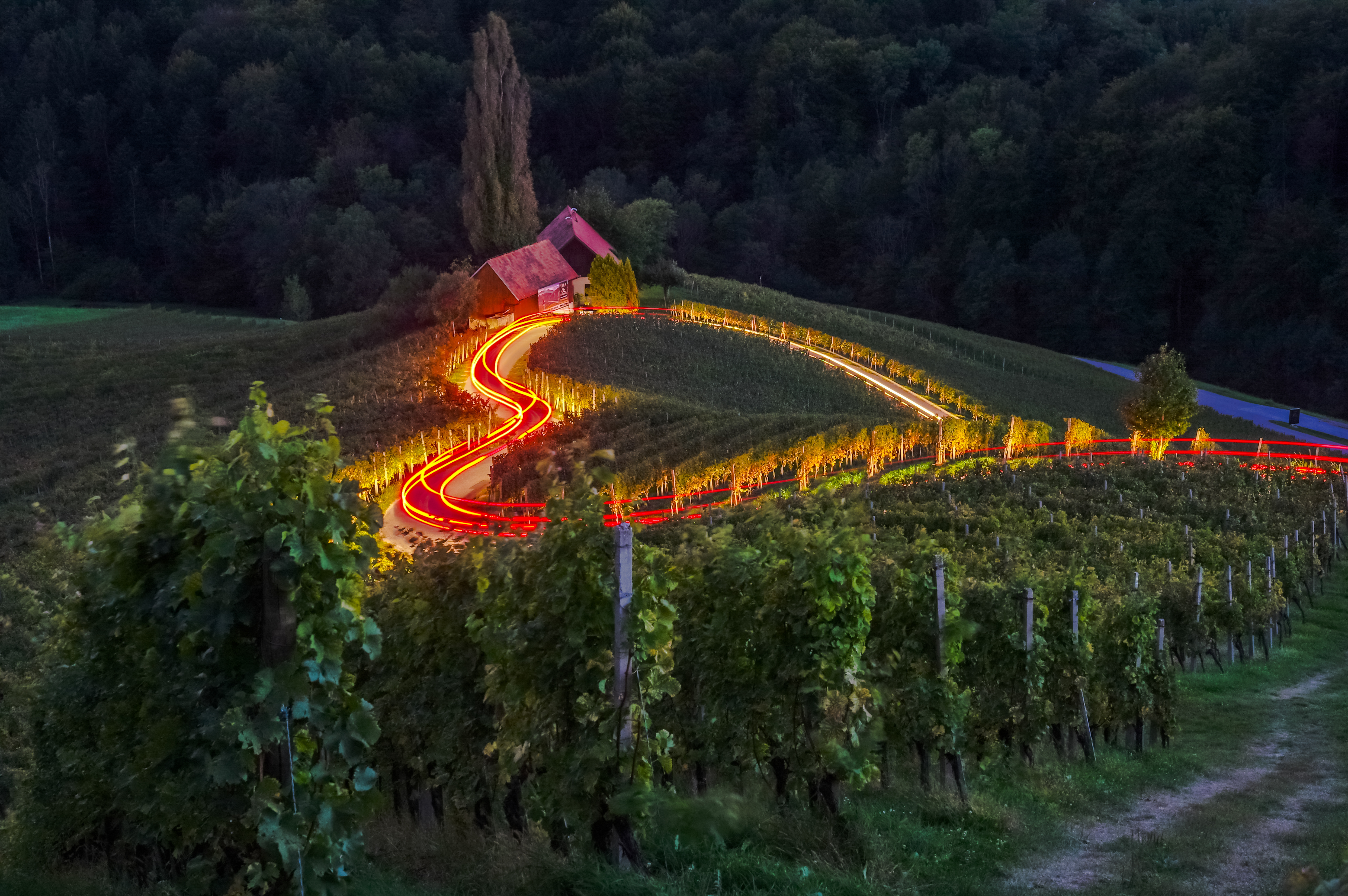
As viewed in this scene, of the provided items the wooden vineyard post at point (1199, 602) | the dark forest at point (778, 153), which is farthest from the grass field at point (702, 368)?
the wooden vineyard post at point (1199, 602)

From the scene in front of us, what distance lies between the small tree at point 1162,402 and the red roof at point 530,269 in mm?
28750

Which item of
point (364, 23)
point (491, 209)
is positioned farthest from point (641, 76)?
point (491, 209)

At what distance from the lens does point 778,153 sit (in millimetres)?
112562

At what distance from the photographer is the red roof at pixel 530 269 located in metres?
57.8

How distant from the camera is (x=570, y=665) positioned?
8.44 metres

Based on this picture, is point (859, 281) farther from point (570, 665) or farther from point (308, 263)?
point (570, 665)

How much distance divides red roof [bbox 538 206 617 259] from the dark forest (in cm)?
500

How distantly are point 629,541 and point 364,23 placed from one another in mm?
130991

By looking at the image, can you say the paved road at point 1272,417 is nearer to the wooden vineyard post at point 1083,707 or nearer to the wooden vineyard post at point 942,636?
the wooden vineyard post at point 1083,707

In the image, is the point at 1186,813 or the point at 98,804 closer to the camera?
the point at 98,804

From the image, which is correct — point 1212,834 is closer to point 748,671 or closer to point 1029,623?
point 1029,623

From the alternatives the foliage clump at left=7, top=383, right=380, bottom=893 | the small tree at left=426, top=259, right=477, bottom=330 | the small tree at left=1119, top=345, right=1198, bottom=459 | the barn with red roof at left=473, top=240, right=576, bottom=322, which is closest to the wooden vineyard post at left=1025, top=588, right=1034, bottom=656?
the foliage clump at left=7, top=383, right=380, bottom=893

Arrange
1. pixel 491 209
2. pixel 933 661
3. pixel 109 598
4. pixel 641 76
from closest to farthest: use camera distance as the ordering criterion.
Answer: pixel 109 598
pixel 933 661
pixel 491 209
pixel 641 76

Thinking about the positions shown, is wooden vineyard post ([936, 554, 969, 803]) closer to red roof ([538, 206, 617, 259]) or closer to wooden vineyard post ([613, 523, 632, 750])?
wooden vineyard post ([613, 523, 632, 750])
